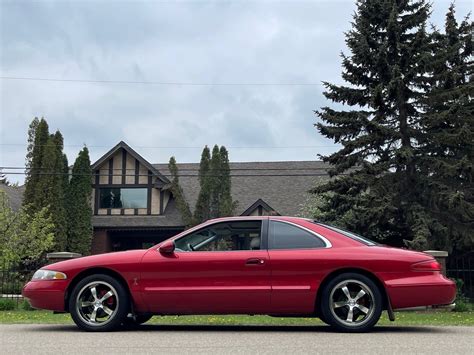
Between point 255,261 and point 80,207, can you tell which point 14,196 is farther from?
point 255,261

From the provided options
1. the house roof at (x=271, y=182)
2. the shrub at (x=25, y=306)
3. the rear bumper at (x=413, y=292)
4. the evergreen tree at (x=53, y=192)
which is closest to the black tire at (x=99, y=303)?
the rear bumper at (x=413, y=292)

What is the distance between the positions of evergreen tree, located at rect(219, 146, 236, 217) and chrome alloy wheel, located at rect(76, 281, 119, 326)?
75.1 feet

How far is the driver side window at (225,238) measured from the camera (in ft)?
25.2

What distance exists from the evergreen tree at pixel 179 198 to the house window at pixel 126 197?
2.03 meters

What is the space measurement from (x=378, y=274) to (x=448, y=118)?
13441mm

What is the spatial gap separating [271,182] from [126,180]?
7.70m

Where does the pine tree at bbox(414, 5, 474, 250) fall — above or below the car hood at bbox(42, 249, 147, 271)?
above

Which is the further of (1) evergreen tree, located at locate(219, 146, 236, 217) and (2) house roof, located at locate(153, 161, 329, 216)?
(2) house roof, located at locate(153, 161, 329, 216)

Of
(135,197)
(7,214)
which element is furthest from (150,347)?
(135,197)

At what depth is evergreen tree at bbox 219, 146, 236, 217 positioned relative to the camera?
30.8m

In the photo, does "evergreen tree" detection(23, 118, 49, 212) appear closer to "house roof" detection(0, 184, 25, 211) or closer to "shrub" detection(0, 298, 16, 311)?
"house roof" detection(0, 184, 25, 211)

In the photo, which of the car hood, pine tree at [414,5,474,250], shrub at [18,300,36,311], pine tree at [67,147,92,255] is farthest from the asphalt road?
pine tree at [67,147,92,255]

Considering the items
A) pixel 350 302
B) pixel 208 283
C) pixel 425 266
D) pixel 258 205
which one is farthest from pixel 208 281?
pixel 258 205

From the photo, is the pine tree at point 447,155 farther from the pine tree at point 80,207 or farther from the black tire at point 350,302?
the pine tree at point 80,207
